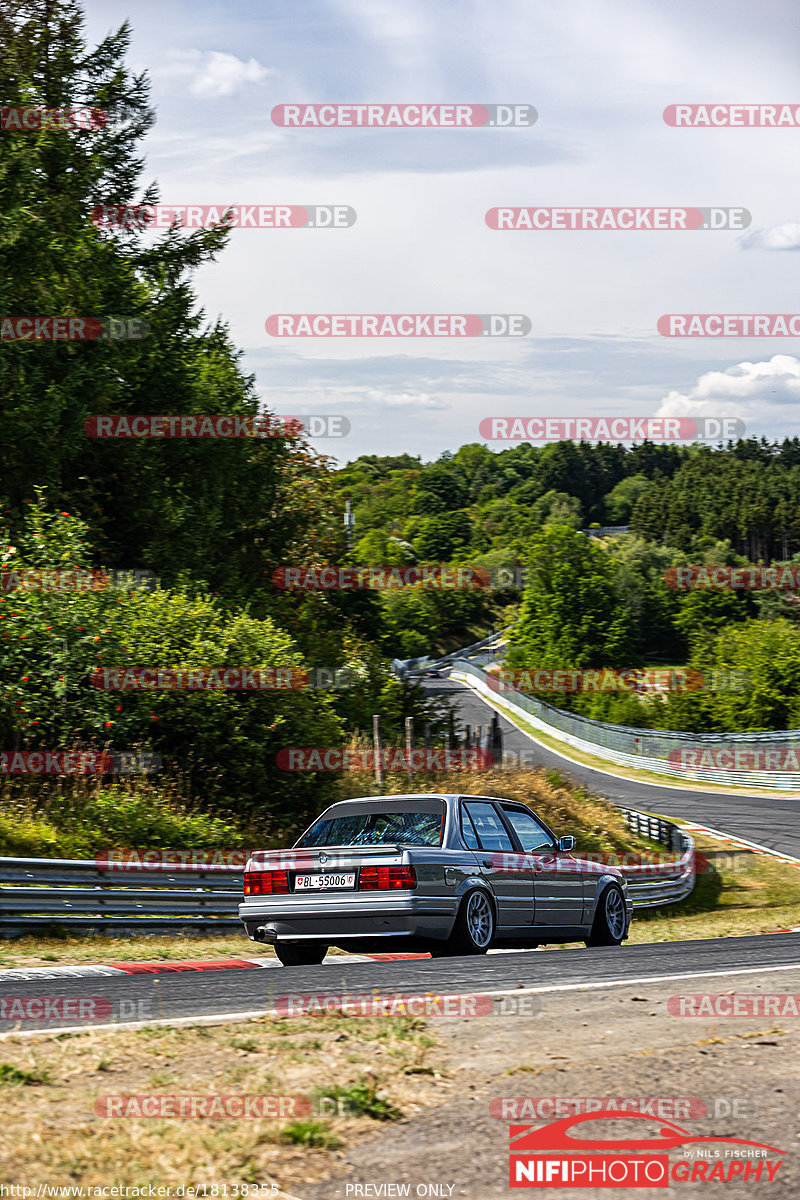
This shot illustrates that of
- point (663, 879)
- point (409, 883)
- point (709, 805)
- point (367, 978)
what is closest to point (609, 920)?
point (409, 883)

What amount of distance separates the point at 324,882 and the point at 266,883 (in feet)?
1.96

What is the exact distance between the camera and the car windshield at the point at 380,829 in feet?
32.8

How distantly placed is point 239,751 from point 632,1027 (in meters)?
13.6

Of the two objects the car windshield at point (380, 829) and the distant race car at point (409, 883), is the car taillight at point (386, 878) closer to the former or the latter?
the distant race car at point (409, 883)

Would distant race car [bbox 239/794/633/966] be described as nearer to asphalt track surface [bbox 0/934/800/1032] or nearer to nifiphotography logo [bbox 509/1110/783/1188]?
asphalt track surface [bbox 0/934/800/1032]

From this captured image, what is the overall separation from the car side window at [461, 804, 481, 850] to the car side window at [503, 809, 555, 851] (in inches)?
29.6

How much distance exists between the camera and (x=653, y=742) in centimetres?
6134

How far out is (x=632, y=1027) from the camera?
6.10 metres

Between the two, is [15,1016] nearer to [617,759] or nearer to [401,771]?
[401,771]

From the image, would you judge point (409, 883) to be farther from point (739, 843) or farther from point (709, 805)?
point (709, 805)

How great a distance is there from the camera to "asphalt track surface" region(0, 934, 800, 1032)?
6.80 metres

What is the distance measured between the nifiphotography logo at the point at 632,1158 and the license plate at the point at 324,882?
5376 mm

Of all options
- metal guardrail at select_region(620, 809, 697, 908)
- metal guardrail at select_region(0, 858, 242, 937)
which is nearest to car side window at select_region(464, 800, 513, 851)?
metal guardrail at select_region(0, 858, 242, 937)

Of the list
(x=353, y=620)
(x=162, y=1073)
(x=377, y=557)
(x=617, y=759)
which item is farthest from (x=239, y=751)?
(x=377, y=557)
